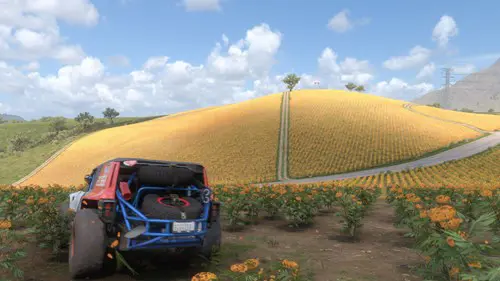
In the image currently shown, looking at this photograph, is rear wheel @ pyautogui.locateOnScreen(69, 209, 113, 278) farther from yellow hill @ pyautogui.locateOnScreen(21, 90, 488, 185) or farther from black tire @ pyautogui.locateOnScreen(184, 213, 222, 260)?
yellow hill @ pyautogui.locateOnScreen(21, 90, 488, 185)

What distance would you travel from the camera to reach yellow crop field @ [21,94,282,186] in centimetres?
5288

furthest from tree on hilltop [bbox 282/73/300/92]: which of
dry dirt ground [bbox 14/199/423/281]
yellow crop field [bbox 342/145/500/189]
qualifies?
dry dirt ground [bbox 14/199/423/281]

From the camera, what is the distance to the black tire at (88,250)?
5633mm

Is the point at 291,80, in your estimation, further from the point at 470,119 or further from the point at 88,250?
the point at 88,250

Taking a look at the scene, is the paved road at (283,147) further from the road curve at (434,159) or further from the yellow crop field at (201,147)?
the road curve at (434,159)

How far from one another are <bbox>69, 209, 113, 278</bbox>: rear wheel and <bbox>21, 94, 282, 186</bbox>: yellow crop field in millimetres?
40498

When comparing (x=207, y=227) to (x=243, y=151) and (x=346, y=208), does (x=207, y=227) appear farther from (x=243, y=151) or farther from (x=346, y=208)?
(x=243, y=151)

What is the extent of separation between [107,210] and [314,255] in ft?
14.9

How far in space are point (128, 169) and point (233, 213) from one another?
14.1ft

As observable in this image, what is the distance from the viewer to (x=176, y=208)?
605 cm

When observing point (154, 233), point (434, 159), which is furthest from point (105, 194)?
point (434, 159)

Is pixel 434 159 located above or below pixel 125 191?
below

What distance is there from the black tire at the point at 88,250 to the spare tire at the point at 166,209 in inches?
31.9

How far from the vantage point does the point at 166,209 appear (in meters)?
5.93
